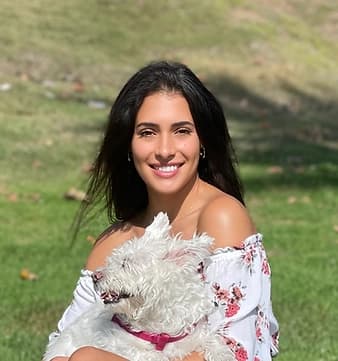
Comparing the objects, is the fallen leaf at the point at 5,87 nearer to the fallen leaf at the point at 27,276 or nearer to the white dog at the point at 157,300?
the fallen leaf at the point at 27,276

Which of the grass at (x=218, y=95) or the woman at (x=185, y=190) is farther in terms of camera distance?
the grass at (x=218, y=95)

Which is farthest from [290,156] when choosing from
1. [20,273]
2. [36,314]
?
[36,314]

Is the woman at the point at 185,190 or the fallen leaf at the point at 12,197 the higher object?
the woman at the point at 185,190

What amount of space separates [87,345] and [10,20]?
1844cm

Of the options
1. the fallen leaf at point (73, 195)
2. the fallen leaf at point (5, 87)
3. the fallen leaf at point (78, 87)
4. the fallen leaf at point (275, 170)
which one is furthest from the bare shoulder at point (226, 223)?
the fallen leaf at point (78, 87)

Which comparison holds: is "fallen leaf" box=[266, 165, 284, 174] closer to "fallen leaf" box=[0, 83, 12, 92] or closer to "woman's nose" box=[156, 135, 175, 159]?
"fallen leaf" box=[0, 83, 12, 92]

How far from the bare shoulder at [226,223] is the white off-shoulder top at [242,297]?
0.03 metres

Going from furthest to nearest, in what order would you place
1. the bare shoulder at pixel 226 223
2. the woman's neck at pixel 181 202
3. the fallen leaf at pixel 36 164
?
1. the fallen leaf at pixel 36 164
2. the woman's neck at pixel 181 202
3. the bare shoulder at pixel 226 223

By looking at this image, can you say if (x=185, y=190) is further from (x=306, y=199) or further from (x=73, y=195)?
(x=306, y=199)

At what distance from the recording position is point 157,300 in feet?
9.32

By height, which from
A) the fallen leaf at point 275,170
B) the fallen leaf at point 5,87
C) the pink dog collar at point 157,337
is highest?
the pink dog collar at point 157,337

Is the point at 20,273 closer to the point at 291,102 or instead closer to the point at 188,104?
the point at 188,104

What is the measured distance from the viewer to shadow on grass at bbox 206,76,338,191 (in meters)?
11.9

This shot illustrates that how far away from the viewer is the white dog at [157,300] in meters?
2.82
